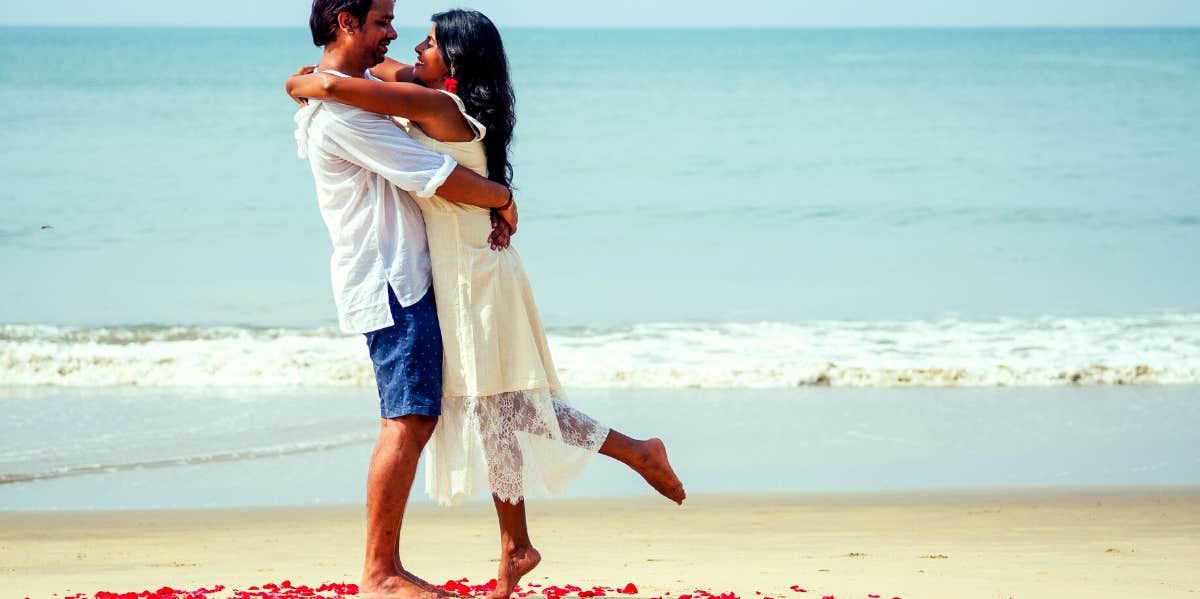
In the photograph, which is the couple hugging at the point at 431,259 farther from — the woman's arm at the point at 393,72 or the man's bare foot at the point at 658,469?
the man's bare foot at the point at 658,469

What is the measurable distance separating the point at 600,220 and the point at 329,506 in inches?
478

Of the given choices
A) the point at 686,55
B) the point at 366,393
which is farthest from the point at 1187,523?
the point at 686,55

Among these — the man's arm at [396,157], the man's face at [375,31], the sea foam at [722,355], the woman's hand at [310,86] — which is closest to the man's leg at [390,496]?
the man's arm at [396,157]

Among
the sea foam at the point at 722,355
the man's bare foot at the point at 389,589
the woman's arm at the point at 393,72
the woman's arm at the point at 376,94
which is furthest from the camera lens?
the sea foam at the point at 722,355

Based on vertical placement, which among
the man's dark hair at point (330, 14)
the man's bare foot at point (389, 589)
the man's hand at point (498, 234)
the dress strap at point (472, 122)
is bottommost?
the man's bare foot at point (389, 589)

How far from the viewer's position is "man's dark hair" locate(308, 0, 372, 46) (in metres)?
3.11

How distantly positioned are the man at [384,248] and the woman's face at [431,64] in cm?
10

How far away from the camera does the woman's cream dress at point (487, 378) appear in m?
3.17

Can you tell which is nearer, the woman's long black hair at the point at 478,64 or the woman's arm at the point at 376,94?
the woman's arm at the point at 376,94

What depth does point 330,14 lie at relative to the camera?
313 cm

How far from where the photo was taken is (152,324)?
448 inches

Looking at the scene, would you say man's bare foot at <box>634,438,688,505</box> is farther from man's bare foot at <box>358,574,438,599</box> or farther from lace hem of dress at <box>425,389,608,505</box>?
man's bare foot at <box>358,574,438,599</box>

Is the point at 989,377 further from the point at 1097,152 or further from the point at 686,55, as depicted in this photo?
the point at 686,55

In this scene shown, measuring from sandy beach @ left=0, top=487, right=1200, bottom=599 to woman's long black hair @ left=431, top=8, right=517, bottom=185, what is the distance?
1.56m
